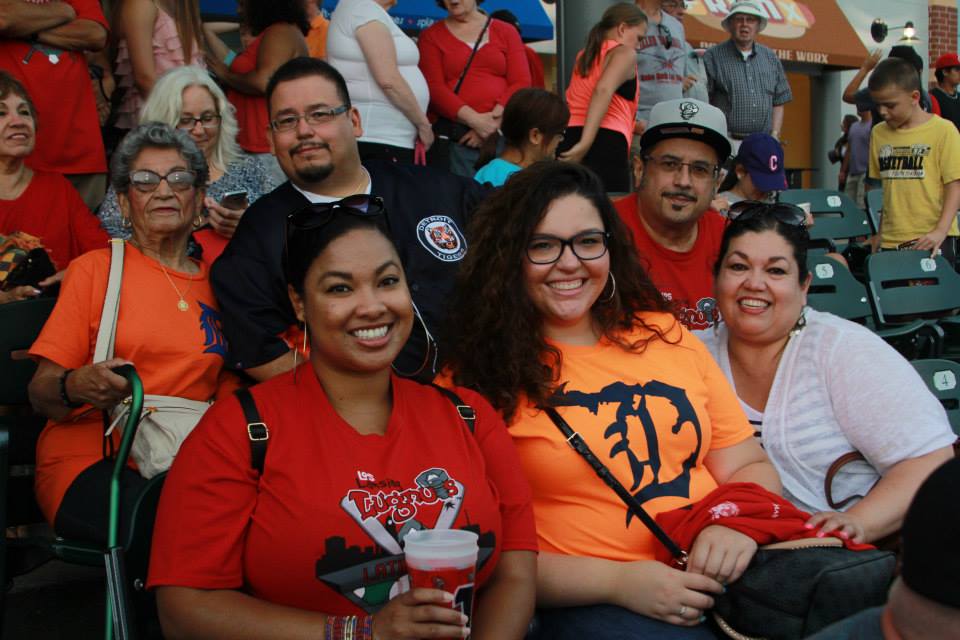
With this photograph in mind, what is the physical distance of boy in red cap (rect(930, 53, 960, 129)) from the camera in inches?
398

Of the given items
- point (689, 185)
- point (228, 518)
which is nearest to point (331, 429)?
point (228, 518)

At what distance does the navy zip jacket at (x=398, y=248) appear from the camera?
3.02 meters

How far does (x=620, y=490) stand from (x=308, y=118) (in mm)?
1618

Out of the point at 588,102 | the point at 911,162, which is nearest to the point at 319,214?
the point at 588,102

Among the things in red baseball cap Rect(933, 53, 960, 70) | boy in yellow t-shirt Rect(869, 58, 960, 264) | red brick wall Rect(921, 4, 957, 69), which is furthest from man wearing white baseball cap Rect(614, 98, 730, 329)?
red brick wall Rect(921, 4, 957, 69)

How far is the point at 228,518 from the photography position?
82.3 inches

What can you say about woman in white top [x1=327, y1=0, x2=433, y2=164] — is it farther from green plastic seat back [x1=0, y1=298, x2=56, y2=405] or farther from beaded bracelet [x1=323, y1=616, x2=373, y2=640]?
beaded bracelet [x1=323, y1=616, x2=373, y2=640]

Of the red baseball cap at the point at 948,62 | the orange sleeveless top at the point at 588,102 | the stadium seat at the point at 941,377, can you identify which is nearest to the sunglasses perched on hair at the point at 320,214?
the stadium seat at the point at 941,377

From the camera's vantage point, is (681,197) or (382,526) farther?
(681,197)

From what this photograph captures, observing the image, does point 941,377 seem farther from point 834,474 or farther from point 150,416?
point 150,416

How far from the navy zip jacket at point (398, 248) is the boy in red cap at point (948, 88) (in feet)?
26.9

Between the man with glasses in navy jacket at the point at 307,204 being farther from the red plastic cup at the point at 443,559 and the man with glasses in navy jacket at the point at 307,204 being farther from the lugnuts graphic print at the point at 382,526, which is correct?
the red plastic cup at the point at 443,559

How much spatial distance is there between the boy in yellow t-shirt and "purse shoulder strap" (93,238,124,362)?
5944mm

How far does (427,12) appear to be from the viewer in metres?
9.71
